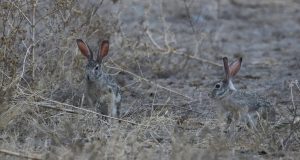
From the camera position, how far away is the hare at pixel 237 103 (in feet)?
27.8

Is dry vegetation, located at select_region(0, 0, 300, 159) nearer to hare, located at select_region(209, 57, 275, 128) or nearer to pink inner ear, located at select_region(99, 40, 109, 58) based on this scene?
hare, located at select_region(209, 57, 275, 128)

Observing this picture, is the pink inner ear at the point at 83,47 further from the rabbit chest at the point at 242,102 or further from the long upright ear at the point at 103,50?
the rabbit chest at the point at 242,102

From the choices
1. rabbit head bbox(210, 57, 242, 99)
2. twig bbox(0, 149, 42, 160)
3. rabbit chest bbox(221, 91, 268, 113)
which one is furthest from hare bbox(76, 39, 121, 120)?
twig bbox(0, 149, 42, 160)

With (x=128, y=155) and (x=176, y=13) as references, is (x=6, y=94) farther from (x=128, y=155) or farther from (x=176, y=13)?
(x=176, y=13)

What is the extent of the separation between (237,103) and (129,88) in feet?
7.70

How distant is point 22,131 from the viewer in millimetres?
8078

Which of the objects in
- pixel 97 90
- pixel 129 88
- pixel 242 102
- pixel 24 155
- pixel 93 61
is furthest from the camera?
pixel 129 88

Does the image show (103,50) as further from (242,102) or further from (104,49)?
(242,102)

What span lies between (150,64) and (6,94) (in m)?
3.64

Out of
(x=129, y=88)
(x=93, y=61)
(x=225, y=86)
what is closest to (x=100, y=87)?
(x=93, y=61)

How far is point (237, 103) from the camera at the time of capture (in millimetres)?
8672

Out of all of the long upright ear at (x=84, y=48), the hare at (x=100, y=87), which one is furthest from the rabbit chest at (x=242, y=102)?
the long upright ear at (x=84, y=48)

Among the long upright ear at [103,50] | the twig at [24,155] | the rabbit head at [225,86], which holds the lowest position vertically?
the twig at [24,155]

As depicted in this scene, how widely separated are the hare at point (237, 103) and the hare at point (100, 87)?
91 centimetres
